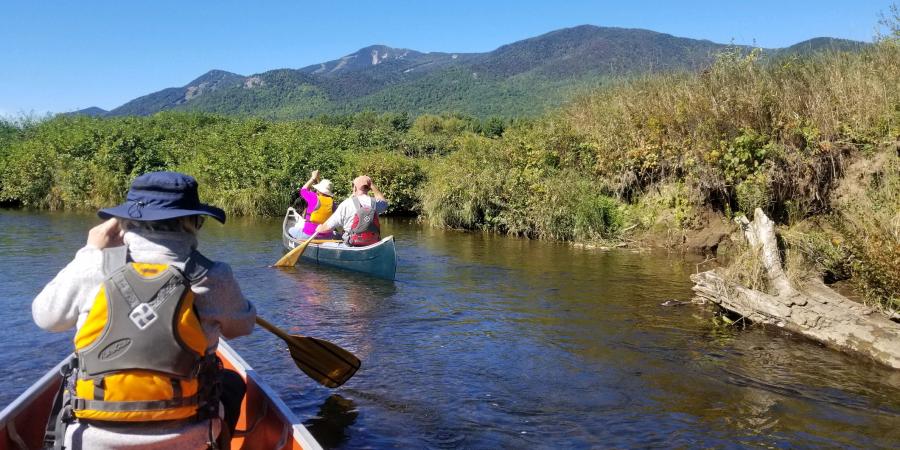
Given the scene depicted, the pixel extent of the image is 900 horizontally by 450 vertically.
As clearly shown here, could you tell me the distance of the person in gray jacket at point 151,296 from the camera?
9.91 ft

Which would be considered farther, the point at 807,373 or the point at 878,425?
the point at 807,373

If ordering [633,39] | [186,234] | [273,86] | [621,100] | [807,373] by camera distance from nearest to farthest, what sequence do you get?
[186,234], [807,373], [621,100], [273,86], [633,39]

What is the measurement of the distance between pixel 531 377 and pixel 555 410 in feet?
2.96

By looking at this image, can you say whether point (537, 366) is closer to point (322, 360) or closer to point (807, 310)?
point (322, 360)

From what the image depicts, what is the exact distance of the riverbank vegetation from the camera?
11.3m

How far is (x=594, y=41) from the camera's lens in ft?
636

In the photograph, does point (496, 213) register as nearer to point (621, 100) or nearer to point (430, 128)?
point (621, 100)

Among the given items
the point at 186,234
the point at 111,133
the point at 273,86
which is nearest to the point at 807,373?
the point at 186,234

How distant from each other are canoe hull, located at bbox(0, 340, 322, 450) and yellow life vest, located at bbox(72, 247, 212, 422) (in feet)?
3.24

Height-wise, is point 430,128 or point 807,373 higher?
point 430,128

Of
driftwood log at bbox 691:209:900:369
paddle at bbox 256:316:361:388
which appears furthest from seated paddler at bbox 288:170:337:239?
paddle at bbox 256:316:361:388

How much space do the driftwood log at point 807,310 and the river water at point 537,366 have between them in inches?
6.6

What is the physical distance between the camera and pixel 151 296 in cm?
298

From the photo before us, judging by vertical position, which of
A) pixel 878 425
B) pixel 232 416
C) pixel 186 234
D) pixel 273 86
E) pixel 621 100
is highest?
pixel 273 86
